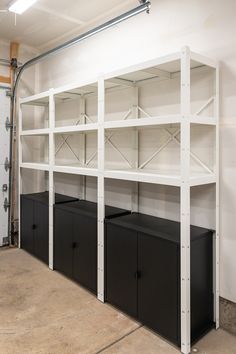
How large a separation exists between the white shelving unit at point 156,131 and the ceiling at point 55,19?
2.86 ft

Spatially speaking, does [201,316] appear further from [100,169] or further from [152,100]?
[152,100]

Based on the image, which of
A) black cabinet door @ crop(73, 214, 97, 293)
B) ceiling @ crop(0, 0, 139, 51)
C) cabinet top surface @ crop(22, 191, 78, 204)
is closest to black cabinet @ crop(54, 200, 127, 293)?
black cabinet door @ crop(73, 214, 97, 293)

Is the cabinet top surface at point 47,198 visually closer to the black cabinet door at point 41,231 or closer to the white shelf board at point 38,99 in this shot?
the black cabinet door at point 41,231

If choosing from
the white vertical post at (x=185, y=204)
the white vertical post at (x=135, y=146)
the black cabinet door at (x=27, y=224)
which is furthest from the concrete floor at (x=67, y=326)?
the white vertical post at (x=135, y=146)

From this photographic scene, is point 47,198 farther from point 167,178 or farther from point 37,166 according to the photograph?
point 167,178

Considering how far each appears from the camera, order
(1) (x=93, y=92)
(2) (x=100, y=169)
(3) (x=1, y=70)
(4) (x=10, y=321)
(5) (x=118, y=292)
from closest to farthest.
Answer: (4) (x=10, y=321)
(5) (x=118, y=292)
(2) (x=100, y=169)
(1) (x=93, y=92)
(3) (x=1, y=70)

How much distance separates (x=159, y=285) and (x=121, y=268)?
0.47 meters

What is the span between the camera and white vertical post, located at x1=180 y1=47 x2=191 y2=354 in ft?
7.05

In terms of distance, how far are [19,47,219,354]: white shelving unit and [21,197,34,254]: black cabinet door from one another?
1.82 feet

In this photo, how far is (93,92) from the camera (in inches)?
146

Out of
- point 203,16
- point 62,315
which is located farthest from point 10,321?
point 203,16

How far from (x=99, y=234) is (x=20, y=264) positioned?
4.98 feet

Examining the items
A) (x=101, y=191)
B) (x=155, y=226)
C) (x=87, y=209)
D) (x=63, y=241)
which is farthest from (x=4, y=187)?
(x=155, y=226)

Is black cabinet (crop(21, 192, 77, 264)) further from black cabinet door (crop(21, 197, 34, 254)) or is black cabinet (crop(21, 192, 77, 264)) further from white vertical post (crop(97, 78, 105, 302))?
white vertical post (crop(97, 78, 105, 302))
